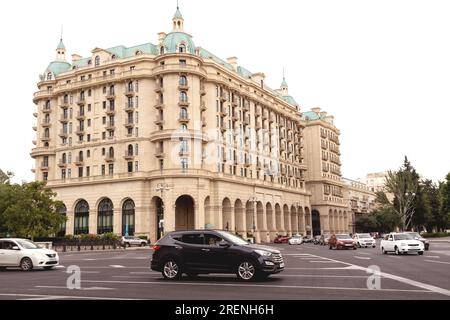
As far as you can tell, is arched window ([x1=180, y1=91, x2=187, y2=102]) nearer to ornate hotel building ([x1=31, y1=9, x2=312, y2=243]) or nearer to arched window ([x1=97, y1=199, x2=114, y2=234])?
ornate hotel building ([x1=31, y1=9, x2=312, y2=243])

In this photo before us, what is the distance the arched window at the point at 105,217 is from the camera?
2640 inches

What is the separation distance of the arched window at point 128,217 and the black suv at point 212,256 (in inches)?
1989

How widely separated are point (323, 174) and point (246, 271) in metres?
94.6

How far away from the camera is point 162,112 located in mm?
66812

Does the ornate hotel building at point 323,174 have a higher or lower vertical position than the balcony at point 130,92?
lower

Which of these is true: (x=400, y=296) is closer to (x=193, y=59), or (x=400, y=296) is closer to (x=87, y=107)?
(x=193, y=59)

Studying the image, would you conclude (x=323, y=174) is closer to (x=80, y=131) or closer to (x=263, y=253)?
(x=80, y=131)

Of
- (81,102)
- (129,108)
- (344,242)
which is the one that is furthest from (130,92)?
(344,242)

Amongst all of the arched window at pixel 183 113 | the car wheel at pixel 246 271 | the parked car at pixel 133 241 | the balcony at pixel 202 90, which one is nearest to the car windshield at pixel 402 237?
→ the car wheel at pixel 246 271

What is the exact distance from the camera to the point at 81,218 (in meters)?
69.8

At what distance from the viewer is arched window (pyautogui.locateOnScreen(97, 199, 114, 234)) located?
67062 mm

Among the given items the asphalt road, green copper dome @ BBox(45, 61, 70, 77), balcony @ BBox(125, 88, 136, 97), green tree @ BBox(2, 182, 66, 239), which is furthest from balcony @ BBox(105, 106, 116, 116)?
the asphalt road

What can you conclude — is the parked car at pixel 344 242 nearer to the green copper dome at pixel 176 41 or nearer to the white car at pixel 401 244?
the white car at pixel 401 244

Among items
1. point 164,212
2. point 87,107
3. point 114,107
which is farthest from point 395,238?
point 87,107
